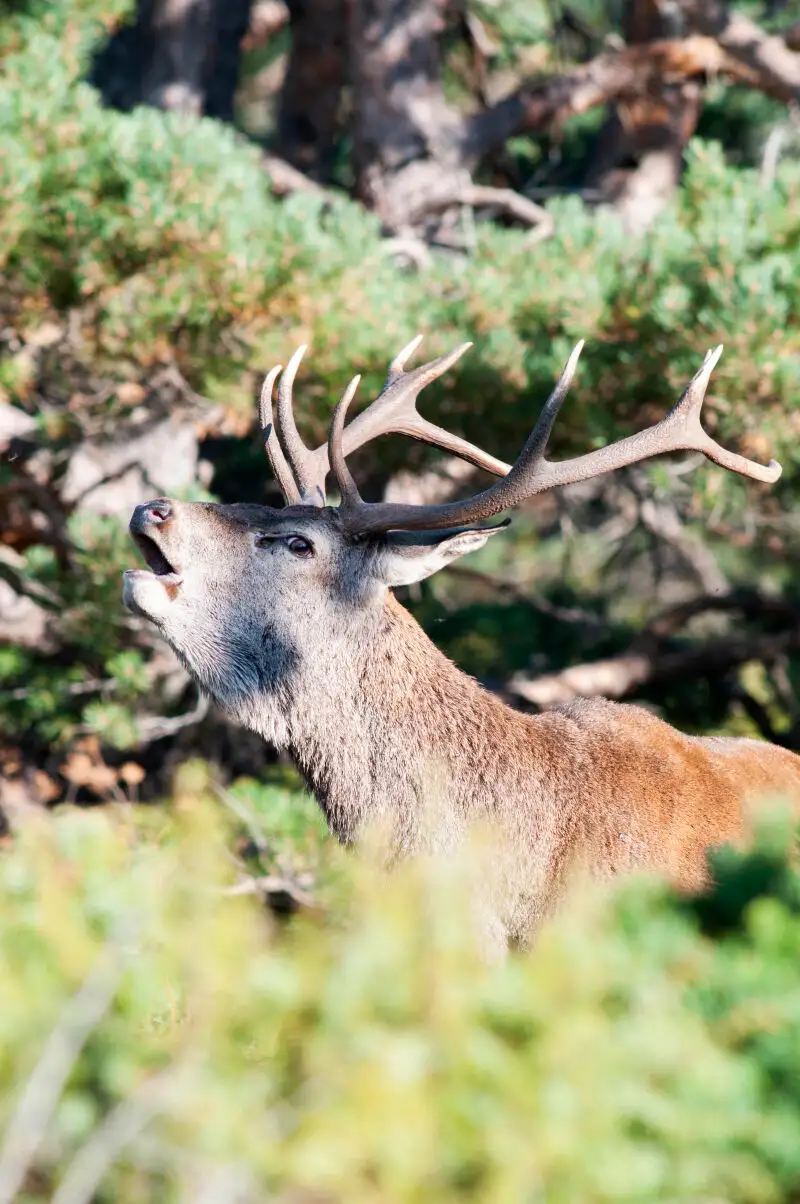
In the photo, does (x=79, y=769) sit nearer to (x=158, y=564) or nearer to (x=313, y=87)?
(x=158, y=564)

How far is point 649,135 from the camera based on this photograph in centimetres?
880

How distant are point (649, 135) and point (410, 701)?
6.05 meters

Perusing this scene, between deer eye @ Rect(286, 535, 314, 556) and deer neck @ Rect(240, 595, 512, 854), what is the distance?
273mm

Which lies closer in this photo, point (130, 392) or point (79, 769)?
point (130, 392)

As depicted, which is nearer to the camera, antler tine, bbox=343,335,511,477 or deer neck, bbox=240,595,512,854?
deer neck, bbox=240,595,512,854

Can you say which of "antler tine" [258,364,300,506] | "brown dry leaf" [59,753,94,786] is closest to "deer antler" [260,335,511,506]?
"antler tine" [258,364,300,506]

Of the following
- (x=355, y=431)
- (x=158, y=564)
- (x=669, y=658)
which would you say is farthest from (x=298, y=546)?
(x=669, y=658)

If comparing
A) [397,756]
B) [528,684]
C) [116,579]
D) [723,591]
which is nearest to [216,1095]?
[397,756]

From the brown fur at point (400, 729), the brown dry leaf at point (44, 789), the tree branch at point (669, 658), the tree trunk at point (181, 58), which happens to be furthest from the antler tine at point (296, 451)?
the tree trunk at point (181, 58)

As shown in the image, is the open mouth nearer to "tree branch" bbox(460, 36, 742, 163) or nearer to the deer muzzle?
the deer muzzle

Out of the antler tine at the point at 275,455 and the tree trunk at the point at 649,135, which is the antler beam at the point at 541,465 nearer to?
the antler tine at the point at 275,455

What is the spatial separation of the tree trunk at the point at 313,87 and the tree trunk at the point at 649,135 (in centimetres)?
234

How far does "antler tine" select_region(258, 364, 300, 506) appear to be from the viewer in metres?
4.52

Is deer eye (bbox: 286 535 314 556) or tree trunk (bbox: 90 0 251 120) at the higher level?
deer eye (bbox: 286 535 314 556)
